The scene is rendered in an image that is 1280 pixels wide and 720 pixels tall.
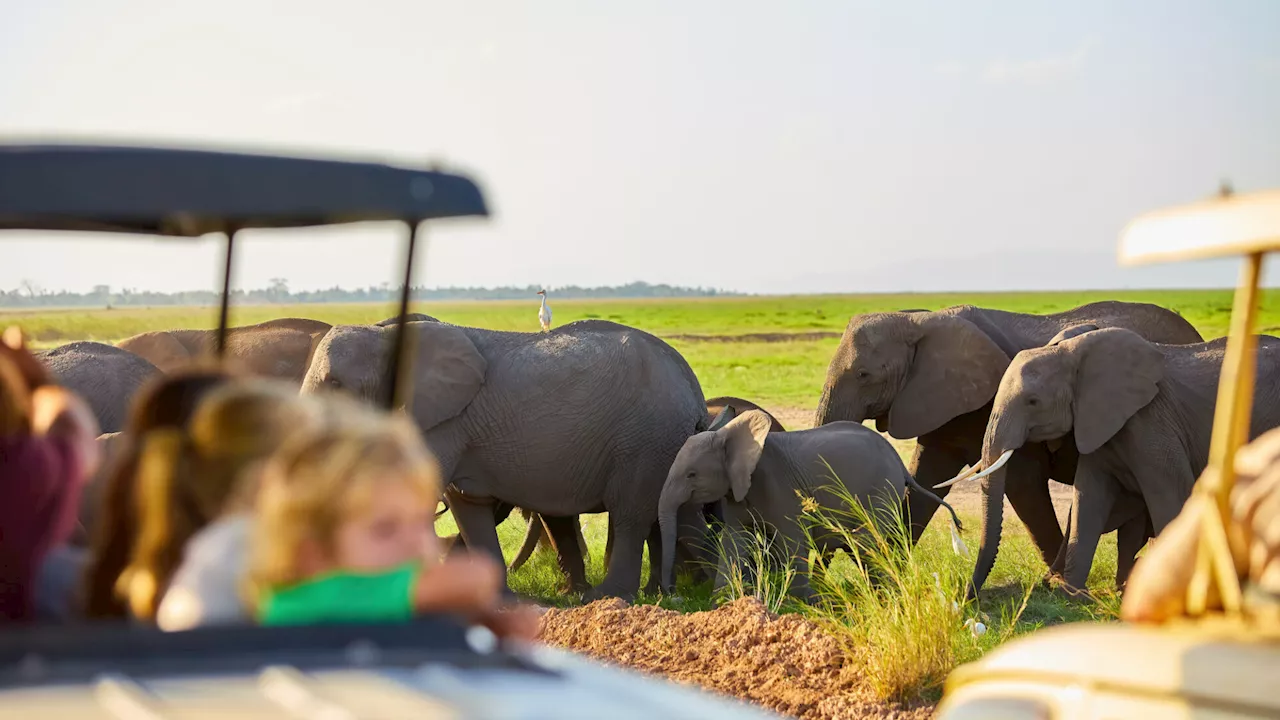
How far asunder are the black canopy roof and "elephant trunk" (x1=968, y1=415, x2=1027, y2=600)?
955cm

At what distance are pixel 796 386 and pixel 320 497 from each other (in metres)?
37.1

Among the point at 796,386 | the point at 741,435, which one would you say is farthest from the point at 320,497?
the point at 796,386

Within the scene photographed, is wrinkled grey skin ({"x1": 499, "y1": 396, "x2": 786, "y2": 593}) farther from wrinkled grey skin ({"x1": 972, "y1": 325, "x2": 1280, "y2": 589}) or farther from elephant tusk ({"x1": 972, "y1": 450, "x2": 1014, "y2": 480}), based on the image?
wrinkled grey skin ({"x1": 972, "y1": 325, "x2": 1280, "y2": 589})

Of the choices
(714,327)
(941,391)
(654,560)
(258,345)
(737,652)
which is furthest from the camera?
(714,327)

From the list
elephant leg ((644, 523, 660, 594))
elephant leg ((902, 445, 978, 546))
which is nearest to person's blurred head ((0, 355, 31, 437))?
elephant leg ((644, 523, 660, 594))

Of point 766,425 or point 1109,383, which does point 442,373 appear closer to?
point 766,425

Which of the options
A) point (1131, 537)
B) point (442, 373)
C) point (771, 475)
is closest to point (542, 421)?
point (442, 373)

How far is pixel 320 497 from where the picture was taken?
9.00 feet

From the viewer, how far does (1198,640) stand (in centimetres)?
303

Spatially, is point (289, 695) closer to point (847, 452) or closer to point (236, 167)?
point (236, 167)

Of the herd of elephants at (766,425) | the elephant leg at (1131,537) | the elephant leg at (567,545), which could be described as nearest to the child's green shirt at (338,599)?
the herd of elephants at (766,425)

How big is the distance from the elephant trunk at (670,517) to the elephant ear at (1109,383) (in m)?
2.97

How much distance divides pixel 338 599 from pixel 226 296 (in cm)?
147

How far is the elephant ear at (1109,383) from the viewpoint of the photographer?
12219mm
